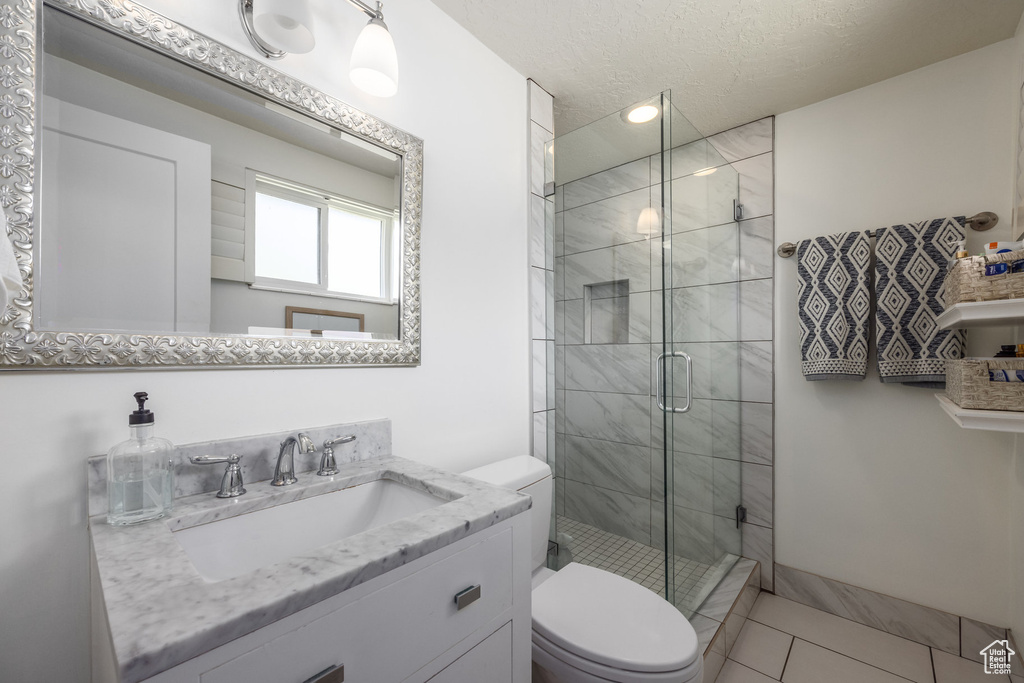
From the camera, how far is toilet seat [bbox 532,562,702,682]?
1.05 metres

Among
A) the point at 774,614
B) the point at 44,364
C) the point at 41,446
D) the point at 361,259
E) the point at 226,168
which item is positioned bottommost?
the point at 774,614

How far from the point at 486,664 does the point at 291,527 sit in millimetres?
486

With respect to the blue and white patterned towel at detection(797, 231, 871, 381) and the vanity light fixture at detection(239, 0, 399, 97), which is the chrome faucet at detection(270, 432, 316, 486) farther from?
the blue and white patterned towel at detection(797, 231, 871, 381)

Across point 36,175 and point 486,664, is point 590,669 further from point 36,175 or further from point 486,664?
→ point 36,175

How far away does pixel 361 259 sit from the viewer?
1.22 m

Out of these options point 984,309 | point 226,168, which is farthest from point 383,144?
point 984,309

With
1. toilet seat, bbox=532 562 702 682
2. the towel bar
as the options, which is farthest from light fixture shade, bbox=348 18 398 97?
the towel bar

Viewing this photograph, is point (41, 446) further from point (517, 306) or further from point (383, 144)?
point (517, 306)

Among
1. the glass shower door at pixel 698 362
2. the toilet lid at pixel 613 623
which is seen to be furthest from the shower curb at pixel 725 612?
the toilet lid at pixel 613 623

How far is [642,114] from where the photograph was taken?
1576mm

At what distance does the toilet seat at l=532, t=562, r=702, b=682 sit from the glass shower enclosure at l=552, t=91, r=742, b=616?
293 millimetres

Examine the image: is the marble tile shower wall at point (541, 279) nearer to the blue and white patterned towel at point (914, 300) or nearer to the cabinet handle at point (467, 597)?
the cabinet handle at point (467, 597)

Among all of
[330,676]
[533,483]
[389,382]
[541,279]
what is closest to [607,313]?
[541,279]

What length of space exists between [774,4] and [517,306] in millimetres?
1320
